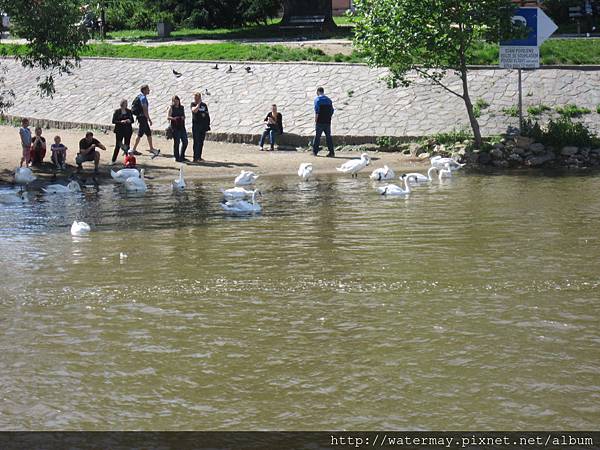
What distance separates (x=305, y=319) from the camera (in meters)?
12.4

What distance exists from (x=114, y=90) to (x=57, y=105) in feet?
5.93

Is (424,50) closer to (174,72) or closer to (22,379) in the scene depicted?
(174,72)

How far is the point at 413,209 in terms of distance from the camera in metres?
19.7

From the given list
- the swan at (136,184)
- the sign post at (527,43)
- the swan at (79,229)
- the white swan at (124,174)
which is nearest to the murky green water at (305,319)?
the swan at (79,229)

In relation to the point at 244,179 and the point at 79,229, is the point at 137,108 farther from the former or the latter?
the point at 79,229

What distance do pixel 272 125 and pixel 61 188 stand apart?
755cm

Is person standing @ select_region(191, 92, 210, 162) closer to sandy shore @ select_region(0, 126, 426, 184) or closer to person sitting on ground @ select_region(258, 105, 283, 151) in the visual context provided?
sandy shore @ select_region(0, 126, 426, 184)

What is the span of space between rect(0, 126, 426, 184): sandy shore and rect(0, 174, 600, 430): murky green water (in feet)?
17.8

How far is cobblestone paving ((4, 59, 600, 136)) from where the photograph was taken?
28.9 meters

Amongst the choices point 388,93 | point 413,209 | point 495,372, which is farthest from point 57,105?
point 495,372

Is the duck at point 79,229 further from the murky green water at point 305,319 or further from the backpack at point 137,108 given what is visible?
the backpack at point 137,108

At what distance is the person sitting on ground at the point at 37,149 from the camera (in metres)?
25.6

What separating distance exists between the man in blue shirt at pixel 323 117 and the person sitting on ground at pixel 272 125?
136 centimetres

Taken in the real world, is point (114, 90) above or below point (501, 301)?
above
